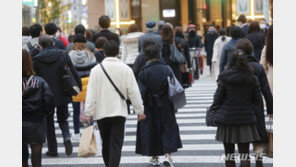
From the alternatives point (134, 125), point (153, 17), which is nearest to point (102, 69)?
point (134, 125)

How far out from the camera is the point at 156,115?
7395 mm

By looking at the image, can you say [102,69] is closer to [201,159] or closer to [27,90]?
[27,90]

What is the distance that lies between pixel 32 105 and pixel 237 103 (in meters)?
2.31

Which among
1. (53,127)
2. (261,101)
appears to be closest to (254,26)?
(53,127)

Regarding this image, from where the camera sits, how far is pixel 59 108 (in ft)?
28.6

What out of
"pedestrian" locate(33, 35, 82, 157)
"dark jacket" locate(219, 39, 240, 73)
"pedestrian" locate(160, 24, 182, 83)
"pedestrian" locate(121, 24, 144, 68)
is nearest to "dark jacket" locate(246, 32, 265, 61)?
"dark jacket" locate(219, 39, 240, 73)

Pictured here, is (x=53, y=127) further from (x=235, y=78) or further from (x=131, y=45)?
(x=131, y=45)

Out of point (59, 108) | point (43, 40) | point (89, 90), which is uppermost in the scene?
point (43, 40)

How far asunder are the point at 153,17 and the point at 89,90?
28103 mm

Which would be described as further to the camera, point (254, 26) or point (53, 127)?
point (254, 26)

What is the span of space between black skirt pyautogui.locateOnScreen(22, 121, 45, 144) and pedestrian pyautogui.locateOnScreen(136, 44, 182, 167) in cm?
154

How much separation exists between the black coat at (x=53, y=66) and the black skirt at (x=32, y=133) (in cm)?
211

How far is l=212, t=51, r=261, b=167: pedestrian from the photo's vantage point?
6.08 meters

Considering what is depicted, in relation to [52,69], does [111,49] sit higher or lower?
higher
